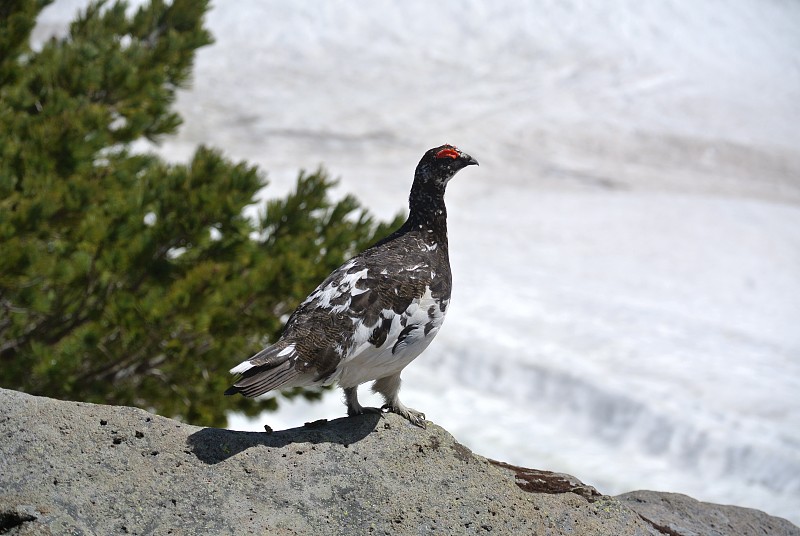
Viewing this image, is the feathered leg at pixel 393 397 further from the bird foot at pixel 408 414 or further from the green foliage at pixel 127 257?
the green foliage at pixel 127 257

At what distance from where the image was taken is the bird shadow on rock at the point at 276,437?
14.4 ft

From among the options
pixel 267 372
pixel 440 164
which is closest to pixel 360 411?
pixel 267 372

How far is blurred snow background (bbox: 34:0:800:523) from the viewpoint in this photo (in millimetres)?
16891

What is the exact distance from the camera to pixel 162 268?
7.61 metres

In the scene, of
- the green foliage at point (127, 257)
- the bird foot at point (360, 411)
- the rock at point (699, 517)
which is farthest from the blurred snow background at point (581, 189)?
the bird foot at point (360, 411)

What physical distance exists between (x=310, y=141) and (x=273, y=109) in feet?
6.71

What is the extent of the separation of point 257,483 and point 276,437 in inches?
12.1

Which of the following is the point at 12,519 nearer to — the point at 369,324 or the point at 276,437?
the point at 276,437

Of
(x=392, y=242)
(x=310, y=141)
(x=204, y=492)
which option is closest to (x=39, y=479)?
(x=204, y=492)

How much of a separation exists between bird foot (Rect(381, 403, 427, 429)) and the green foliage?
8.42ft

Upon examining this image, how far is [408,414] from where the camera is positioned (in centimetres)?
489

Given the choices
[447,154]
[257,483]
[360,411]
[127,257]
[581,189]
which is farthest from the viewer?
[581,189]

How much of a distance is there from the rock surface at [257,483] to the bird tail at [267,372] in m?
0.32

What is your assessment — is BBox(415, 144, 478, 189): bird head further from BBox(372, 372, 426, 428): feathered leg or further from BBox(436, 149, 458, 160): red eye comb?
BBox(372, 372, 426, 428): feathered leg
